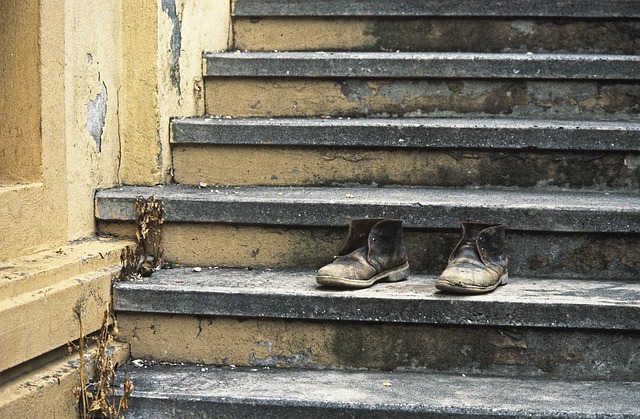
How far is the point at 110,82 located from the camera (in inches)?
129

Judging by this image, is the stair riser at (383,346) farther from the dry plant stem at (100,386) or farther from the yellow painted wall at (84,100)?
the yellow painted wall at (84,100)

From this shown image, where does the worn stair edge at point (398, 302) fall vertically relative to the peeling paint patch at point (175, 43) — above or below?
below

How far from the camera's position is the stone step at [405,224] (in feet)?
9.86

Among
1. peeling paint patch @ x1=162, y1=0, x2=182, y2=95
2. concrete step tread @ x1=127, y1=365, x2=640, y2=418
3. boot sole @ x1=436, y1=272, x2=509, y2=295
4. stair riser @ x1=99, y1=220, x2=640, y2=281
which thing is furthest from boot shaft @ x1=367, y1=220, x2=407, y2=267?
peeling paint patch @ x1=162, y1=0, x2=182, y2=95

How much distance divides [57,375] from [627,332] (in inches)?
63.0

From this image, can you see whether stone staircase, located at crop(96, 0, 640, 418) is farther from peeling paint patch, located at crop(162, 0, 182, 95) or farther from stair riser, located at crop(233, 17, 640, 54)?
peeling paint patch, located at crop(162, 0, 182, 95)

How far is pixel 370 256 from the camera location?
2.94 metres

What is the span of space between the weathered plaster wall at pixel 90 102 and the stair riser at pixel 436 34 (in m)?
1.04

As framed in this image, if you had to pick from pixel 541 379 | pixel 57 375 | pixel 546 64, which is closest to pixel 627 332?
pixel 541 379

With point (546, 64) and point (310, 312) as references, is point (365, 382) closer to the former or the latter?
point (310, 312)

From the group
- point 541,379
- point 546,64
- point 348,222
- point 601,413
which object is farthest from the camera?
point 546,64

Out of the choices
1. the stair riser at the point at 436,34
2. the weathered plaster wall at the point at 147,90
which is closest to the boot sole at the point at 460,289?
the weathered plaster wall at the point at 147,90

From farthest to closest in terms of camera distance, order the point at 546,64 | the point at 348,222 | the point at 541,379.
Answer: the point at 546,64, the point at 348,222, the point at 541,379

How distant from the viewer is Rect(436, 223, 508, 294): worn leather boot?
277 cm
